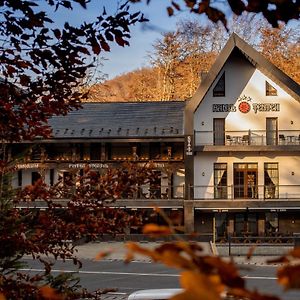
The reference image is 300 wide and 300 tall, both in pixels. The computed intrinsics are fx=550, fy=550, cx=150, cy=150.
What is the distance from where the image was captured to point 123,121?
3675cm

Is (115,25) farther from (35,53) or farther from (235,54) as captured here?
(235,54)

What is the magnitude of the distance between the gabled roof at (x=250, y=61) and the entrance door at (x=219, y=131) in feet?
6.53

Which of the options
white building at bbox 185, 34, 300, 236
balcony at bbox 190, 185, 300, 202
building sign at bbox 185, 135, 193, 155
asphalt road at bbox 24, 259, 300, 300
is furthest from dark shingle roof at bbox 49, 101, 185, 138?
asphalt road at bbox 24, 259, 300, 300

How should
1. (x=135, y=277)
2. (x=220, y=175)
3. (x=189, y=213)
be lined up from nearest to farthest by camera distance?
1. (x=135, y=277)
2. (x=189, y=213)
3. (x=220, y=175)

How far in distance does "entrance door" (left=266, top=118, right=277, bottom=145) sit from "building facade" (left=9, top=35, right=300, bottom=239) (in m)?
0.06

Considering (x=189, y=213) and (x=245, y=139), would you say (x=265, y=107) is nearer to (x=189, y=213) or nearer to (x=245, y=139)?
(x=245, y=139)

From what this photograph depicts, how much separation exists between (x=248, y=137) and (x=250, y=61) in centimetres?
491

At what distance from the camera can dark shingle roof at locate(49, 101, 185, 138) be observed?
35.5m

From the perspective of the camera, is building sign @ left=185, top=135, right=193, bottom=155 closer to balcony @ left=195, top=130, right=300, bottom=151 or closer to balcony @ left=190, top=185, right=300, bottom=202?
balcony @ left=195, top=130, right=300, bottom=151

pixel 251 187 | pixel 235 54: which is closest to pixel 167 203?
pixel 251 187

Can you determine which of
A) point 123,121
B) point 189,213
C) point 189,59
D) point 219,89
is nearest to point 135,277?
point 189,213

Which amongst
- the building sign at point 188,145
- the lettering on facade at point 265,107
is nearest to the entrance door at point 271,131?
the lettering on facade at point 265,107

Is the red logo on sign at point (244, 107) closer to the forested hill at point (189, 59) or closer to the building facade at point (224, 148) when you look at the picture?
the building facade at point (224, 148)

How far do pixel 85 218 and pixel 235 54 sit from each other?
31757 millimetres
